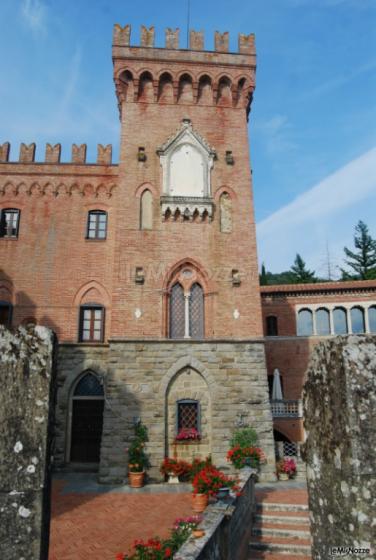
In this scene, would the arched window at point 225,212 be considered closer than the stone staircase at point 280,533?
No

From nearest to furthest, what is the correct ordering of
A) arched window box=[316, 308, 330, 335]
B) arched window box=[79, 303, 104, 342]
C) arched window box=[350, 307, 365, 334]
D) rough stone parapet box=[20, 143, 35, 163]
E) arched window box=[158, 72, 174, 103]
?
arched window box=[79, 303, 104, 342] < arched window box=[158, 72, 174, 103] < rough stone parapet box=[20, 143, 35, 163] < arched window box=[350, 307, 365, 334] < arched window box=[316, 308, 330, 335]

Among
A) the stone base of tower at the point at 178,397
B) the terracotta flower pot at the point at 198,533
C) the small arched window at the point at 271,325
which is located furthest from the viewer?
the small arched window at the point at 271,325

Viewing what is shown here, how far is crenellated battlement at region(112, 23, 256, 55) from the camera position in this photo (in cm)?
1783

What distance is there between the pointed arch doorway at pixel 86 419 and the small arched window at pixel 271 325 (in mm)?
11207

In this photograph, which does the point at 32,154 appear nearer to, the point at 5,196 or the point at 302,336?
the point at 5,196

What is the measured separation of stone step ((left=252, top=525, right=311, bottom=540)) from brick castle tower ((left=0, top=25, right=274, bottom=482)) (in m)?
4.13

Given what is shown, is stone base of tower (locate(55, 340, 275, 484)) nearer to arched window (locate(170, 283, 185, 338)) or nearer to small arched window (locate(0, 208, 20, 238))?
arched window (locate(170, 283, 185, 338))

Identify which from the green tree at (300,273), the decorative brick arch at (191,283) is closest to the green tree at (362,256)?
the green tree at (300,273)

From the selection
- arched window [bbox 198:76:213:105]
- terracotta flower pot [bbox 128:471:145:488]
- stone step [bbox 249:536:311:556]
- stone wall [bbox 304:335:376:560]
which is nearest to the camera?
stone wall [bbox 304:335:376:560]

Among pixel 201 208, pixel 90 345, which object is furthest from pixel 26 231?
pixel 201 208

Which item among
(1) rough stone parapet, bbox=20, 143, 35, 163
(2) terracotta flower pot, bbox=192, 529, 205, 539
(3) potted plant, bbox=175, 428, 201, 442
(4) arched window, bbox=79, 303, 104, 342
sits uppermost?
(1) rough stone parapet, bbox=20, 143, 35, 163

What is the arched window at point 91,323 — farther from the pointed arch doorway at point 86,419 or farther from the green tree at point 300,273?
the green tree at point 300,273

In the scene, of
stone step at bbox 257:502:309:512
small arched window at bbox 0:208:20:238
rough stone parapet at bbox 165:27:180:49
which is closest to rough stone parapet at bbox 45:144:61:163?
small arched window at bbox 0:208:20:238

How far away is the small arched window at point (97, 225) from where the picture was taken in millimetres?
18312
